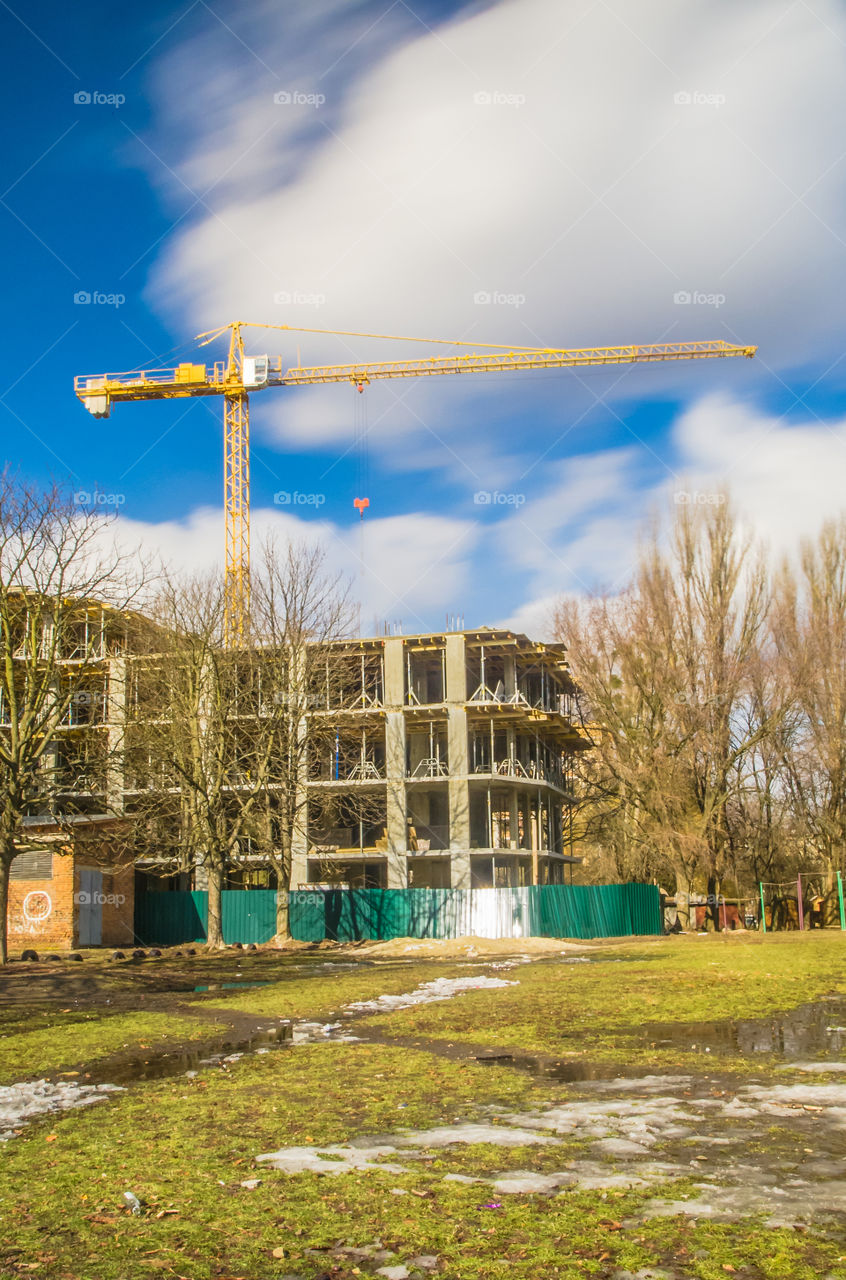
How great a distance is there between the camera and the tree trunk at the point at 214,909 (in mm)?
31984

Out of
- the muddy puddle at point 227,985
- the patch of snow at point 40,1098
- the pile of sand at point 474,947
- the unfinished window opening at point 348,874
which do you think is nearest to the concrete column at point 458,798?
the unfinished window opening at point 348,874

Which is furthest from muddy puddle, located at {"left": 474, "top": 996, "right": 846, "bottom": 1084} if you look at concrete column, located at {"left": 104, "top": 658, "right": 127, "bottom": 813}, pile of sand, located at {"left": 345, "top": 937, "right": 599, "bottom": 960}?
concrete column, located at {"left": 104, "top": 658, "right": 127, "bottom": 813}

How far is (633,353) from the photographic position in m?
62.8

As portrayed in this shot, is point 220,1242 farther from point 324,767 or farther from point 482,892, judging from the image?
point 324,767

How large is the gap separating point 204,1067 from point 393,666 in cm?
3876

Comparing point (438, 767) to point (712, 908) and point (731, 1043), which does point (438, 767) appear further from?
point (731, 1043)

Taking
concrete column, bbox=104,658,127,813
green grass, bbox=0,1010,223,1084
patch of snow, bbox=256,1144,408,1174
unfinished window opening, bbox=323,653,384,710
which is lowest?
green grass, bbox=0,1010,223,1084

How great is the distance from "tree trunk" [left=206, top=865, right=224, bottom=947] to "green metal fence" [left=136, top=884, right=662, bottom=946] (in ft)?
15.8

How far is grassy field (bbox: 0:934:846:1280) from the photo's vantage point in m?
4.20

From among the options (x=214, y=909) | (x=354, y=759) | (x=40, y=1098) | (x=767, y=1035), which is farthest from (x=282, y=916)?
(x=40, y=1098)

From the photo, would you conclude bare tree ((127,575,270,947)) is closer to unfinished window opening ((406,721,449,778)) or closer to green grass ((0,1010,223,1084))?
unfinished window opening ((406,721,449,778))

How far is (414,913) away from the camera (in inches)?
1458

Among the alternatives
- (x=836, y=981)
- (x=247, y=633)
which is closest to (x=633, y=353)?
(x=247, y=633)

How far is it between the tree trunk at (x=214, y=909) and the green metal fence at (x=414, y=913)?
4.81 metres
